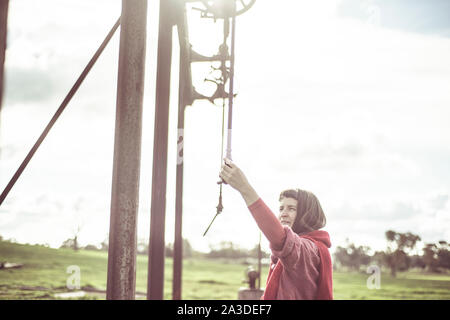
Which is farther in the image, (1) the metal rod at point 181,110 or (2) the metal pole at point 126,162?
(1) the metal rod at point 181,110

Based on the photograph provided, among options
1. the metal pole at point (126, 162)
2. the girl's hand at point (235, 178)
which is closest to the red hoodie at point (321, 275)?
the girl's hand at point (235, 178)

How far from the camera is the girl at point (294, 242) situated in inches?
75.9

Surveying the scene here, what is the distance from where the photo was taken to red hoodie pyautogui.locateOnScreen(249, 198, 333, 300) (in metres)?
1.91

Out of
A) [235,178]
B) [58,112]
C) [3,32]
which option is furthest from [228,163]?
[3,32]

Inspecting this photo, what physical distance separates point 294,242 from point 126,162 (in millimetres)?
1037

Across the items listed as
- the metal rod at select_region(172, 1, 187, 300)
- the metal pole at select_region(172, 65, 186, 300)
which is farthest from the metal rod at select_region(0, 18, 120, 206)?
the metal pole at select_region(172, 65, 186, 300)

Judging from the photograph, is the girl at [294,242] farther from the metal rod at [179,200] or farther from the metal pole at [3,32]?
the metal rod at [179,200]

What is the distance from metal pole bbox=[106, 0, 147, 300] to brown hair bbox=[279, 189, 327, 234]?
917 millimetres

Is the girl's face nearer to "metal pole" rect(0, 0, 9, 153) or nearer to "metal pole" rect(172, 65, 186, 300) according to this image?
"metal pole" rect(172, 65, 186, 300)

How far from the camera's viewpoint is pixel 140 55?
2.38 metres
